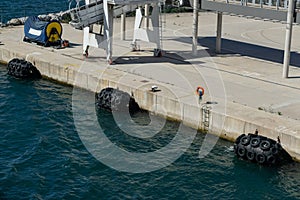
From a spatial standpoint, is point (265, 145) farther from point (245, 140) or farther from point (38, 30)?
point (38, 30)

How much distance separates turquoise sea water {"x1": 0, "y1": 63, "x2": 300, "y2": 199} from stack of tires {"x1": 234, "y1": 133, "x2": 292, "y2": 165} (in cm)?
41

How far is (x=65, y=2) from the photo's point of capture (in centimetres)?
8838

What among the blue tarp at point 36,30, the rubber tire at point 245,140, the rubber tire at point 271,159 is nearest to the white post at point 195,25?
the blue tarp at point 36,30

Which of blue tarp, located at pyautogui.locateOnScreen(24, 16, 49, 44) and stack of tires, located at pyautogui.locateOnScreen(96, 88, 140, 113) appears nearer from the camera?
stack of tires, located at pyautogui.locateOnScreen(96, 88, 140, 113)

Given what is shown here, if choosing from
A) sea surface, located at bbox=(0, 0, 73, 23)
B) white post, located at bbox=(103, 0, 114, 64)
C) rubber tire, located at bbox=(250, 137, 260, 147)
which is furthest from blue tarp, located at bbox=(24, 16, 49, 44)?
rubber tire, located at bbox=(250, 137, 260, 147)

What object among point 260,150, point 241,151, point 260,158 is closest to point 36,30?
point 241,151

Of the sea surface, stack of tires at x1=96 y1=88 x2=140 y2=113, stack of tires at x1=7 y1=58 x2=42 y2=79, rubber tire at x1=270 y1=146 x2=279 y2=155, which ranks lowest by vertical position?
rubber tire at x1=270 y1=146 x2=279 y2=155

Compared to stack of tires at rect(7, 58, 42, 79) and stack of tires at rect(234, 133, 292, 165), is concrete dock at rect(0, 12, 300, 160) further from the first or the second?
stack of tires at rect(7, 58, 42, 79)

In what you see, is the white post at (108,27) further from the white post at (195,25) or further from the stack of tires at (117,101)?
the white post at (195,25)

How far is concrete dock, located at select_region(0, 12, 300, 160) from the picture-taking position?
34.8m

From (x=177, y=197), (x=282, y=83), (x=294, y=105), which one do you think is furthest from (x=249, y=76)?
(x=177, y=197)

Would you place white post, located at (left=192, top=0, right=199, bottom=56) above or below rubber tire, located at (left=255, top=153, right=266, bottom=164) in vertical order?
above

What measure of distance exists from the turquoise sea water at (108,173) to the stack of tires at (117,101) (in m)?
1.40

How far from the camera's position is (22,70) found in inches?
1793
